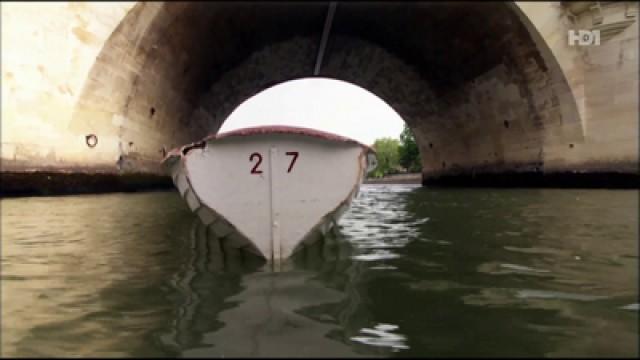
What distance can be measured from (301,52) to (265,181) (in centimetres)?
2452

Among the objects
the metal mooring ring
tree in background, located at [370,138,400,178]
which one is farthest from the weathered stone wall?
tree in background, located at [370,138,400,178]

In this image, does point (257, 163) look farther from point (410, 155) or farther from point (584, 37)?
point (410, 155)

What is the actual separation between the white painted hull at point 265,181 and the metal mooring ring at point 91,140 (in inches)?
535

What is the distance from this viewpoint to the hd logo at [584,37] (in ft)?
67.0

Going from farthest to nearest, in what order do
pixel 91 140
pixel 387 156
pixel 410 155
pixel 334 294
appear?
pixel 387 156
pixel 410 155
pixel 91 140
pixel 334 294

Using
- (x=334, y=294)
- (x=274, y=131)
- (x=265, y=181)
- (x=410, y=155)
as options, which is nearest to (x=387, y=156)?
(x=410, y=155)

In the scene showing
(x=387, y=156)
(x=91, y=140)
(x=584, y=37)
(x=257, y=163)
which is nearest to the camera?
(x=257, y=163)

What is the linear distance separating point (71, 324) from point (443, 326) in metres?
3.09

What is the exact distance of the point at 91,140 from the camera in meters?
19.2

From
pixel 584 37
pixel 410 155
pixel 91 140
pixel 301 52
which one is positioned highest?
pixel 301 52

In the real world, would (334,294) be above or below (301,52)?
below

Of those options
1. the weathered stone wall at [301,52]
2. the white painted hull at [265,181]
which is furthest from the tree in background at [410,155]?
the white painted hull at [265,181]

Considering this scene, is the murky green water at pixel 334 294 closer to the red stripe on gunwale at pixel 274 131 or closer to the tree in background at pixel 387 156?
the red stripe on gunwale at pixel 274 131

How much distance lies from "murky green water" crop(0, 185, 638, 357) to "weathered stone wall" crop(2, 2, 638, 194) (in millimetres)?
9665
